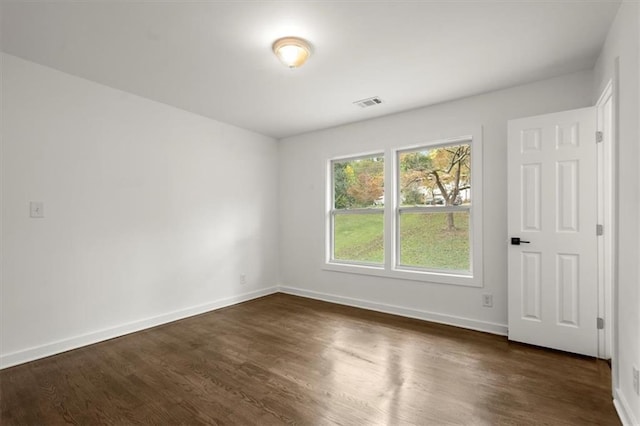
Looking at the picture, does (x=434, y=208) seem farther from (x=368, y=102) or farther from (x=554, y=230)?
(x=368, y=102)

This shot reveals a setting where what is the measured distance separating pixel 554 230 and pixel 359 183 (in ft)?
7.83

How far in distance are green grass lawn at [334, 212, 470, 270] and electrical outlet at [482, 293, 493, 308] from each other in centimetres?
36

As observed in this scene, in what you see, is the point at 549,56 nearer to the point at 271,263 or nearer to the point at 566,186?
the point at 566,186

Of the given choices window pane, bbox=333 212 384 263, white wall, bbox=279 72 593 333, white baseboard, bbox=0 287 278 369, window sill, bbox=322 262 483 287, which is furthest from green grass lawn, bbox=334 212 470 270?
white baseboard, bbox=0 287 278 369

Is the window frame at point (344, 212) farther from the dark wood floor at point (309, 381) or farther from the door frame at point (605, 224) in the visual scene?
the door frame at point (605, 224)

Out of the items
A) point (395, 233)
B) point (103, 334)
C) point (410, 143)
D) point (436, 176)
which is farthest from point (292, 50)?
point (103, 334)

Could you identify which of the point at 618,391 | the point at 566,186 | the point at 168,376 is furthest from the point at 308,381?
the point at 566,186

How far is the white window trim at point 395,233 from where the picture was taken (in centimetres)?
335

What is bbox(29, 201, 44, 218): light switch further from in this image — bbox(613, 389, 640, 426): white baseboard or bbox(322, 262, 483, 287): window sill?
bbox(613, 389, 640, 426): white baseboard

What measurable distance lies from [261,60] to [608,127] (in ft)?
9.81

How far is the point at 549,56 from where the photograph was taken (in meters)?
2.57

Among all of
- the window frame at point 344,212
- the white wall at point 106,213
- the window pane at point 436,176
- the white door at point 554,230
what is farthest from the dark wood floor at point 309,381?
the window pane at point 436,176

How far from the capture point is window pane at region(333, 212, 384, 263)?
4223mm

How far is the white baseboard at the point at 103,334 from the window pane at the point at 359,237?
1677 mm
